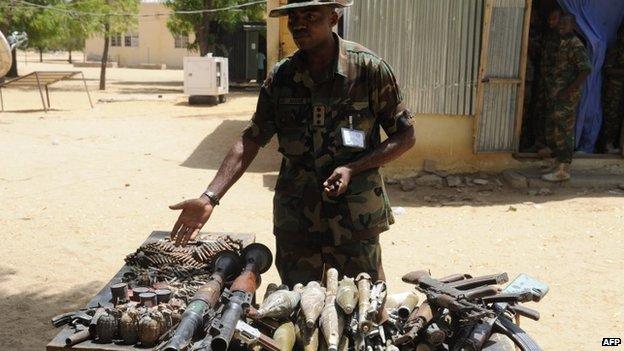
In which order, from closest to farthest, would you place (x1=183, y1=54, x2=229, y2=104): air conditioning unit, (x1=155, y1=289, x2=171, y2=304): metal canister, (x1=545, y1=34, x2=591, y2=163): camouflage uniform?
(x1=155, y1=289, x2=171, y2=304): metal canister → (x1=545, y1=34, x2=591, y2=163): camouflage uniform → (x1=183, y1=54, x2=229, y2=104): air conditioning unit

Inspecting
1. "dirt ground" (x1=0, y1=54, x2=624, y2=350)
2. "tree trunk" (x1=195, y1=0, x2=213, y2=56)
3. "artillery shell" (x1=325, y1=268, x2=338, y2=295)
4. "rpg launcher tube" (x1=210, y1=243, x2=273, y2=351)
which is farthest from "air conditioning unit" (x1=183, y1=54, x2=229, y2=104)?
"artillery shell" (x1=325, y1=268, x2=338, y2=295)

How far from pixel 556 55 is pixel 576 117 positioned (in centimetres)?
97

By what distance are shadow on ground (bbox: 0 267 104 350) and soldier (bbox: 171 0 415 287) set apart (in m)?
2.26

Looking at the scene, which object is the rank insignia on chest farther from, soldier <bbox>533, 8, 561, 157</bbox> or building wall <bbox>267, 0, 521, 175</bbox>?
soldier <bbox>533, 8, 561, 157</bbox>

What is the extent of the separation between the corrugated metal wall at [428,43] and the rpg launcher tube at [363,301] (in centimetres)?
607

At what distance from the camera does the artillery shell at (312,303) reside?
2.20 metres

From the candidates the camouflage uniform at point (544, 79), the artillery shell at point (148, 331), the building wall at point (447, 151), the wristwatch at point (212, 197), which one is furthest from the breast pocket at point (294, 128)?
the camouflage uniform at point (544, 79)

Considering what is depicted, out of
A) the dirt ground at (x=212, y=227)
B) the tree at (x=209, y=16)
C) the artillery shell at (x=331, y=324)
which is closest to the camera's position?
the artillery shell at (x=331, y=324)

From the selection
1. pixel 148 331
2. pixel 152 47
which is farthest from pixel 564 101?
pixel 152 47

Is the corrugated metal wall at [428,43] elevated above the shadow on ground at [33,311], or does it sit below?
above

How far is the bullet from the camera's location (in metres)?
2.22

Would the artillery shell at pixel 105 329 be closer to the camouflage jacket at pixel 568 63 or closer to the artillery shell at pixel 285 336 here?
the artillery shell at pixel 285 336

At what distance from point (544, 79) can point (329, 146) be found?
272 inches

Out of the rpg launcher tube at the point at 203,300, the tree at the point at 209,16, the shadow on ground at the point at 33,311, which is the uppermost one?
the tree at the point at 209,16
